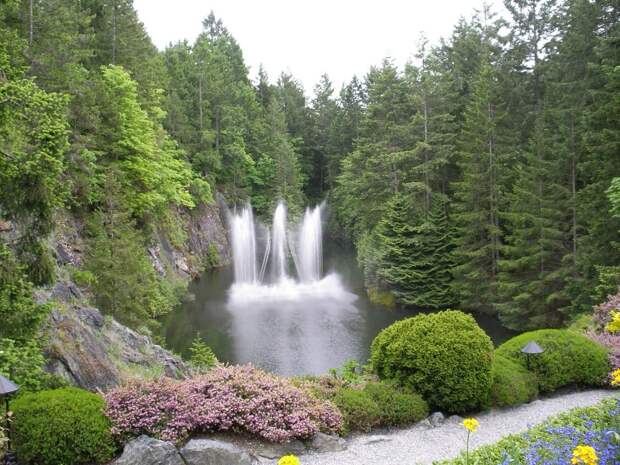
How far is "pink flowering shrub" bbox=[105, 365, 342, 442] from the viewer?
6840mm

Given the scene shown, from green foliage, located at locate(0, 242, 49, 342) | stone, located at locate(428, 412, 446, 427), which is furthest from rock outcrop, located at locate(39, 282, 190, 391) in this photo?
stone, located at locate(428, 412, 446, 427)

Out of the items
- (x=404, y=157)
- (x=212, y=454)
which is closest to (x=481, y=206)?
(x=404, y=157)

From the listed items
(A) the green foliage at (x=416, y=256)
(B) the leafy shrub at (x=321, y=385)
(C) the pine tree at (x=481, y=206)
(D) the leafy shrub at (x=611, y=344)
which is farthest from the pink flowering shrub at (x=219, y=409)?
(A) the green foliage at (x=416, y=256)

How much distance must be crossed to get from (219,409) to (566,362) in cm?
682

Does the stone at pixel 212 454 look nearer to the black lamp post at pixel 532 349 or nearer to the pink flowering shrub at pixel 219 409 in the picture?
the pink flowering shrub at pixel 219 409

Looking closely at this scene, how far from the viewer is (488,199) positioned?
24.8 m

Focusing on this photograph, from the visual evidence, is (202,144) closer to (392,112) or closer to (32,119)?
(392,112)

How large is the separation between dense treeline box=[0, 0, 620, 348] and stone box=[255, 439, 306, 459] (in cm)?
387

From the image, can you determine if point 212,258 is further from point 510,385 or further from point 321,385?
point 510,385

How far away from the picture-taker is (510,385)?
920cm

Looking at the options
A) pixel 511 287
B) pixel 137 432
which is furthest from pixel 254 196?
pixel 137 432

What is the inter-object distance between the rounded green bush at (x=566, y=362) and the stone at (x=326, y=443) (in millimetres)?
4555

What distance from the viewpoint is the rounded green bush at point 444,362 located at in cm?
862

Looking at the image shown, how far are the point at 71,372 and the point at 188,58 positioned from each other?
38.1 meters
